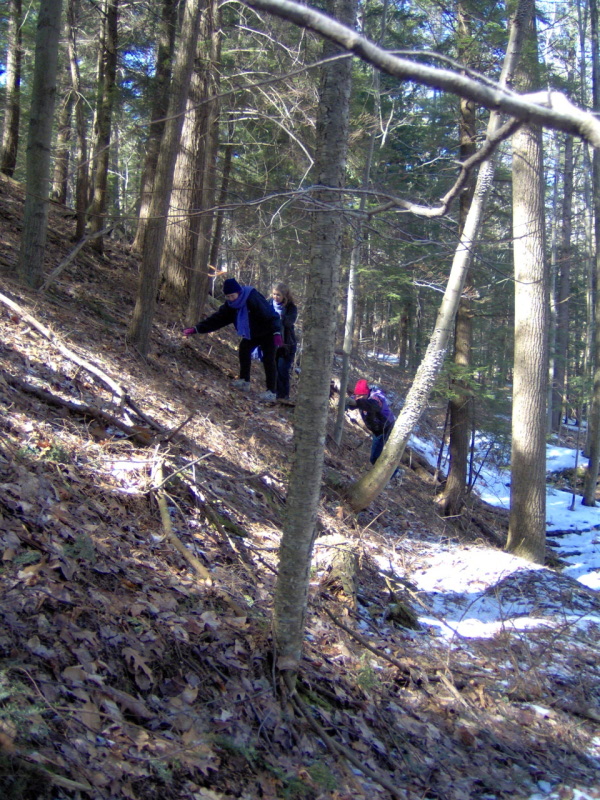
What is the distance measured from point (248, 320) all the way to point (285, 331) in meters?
0.82

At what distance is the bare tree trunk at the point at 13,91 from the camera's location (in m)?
13.3

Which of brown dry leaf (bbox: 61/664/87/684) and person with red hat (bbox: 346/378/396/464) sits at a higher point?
person with red hat (bbox: 346/378/396/464)

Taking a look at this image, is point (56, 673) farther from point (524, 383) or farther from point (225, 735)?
point (524, 383)

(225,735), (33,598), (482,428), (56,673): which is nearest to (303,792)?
(225,735)

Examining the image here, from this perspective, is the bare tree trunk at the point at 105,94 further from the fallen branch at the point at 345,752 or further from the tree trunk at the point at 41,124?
the fallen branch at the point at 345,752

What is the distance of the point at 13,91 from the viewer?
43.5ft

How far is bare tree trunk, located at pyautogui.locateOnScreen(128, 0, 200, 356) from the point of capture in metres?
7.76

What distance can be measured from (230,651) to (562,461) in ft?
70.4

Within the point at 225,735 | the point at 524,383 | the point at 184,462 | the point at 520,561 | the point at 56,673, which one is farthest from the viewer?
the point at 524,383

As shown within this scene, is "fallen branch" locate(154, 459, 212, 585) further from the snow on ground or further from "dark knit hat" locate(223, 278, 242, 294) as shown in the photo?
"dark knit hat" locate(223, 278, 242, 294)

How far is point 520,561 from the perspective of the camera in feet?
26.0

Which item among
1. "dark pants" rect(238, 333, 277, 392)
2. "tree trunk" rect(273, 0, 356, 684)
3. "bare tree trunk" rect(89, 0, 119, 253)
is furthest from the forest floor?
"bare tree trunk" rect(89, 0, 119, 253)

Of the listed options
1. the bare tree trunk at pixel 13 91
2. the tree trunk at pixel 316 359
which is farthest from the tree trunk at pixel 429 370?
the bare tree trunk at pixel 13 91

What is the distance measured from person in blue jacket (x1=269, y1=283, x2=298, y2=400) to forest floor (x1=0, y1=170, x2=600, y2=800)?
2.47 metres
